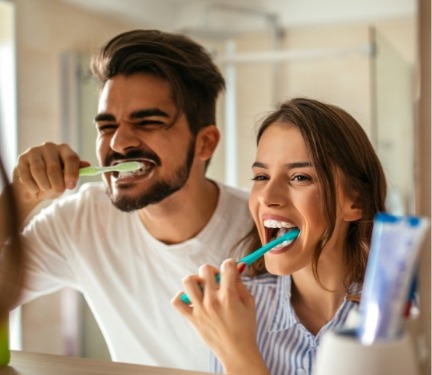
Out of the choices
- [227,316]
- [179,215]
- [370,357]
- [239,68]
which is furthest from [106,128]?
[239,68]

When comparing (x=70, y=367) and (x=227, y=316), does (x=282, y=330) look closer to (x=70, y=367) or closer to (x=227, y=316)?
(x=227, y=316)

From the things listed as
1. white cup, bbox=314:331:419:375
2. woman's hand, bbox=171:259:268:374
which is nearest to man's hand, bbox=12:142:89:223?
woman's hand, bbox=171:259:268:374

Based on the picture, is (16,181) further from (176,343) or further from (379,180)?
(379,180)

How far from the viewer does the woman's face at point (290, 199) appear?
74cm

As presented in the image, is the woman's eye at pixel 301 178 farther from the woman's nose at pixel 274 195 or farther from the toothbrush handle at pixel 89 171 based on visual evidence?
the toothbrush handle at pixel 89 171

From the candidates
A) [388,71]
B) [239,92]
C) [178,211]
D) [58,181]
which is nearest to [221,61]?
[239,92]

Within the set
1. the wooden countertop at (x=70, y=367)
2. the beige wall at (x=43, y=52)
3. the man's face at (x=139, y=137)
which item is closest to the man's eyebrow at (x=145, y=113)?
the man's face at (x=139, y=137)

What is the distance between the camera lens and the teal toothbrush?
67 centimetres

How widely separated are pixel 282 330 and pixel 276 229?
0.45ft

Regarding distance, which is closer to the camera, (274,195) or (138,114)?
(274,195)

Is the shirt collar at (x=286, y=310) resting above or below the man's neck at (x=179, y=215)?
below

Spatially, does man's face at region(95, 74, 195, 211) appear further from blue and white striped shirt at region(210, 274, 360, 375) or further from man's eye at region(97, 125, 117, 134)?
blue and white striped shirt at region(210, 274, 360, 375)

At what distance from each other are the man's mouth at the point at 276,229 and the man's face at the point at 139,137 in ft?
0.86

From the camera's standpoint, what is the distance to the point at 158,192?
38.8 inches
